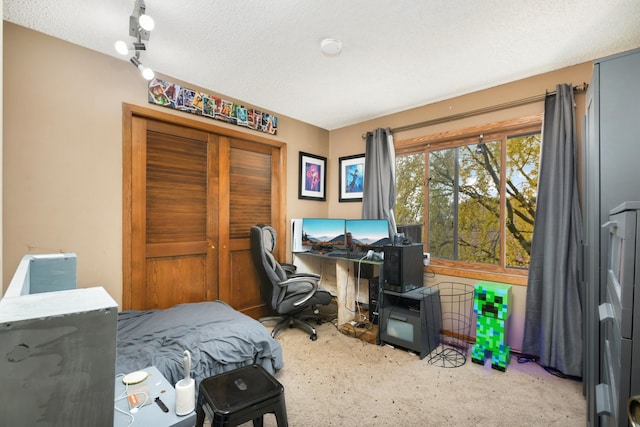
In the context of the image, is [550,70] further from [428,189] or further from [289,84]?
[289,84]

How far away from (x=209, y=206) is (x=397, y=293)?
2.08 meters

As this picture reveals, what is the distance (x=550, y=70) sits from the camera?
2463 mm

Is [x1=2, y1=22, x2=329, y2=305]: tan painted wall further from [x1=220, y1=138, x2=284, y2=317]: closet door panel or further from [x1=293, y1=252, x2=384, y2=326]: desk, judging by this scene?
[x1=293, y1=252, x2=384, y2=326]: desk

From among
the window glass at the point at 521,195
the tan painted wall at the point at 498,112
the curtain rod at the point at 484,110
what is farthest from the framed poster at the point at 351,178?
the window glass at the point at 521,195

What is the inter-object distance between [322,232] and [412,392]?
1945 mm

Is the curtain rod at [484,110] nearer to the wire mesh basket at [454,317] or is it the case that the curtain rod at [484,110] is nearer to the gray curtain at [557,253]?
the gray curtain at [557,253]

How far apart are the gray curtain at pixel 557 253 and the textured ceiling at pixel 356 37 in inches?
19.8

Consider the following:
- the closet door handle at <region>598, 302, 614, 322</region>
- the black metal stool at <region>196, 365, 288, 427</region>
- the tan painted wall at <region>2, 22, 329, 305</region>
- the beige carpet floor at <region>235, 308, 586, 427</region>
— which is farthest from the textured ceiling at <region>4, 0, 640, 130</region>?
the beige carpet floor at <region>235, 308, 586, 427</region>

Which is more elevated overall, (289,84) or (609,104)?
(289,84)

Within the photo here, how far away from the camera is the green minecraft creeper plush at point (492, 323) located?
2.37m

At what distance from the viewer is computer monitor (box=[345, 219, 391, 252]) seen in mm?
3248

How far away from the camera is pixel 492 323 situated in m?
2.43

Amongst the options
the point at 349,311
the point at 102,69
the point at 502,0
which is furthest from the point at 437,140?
the point at 102,69

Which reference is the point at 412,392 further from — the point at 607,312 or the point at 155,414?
the point at 155,414
